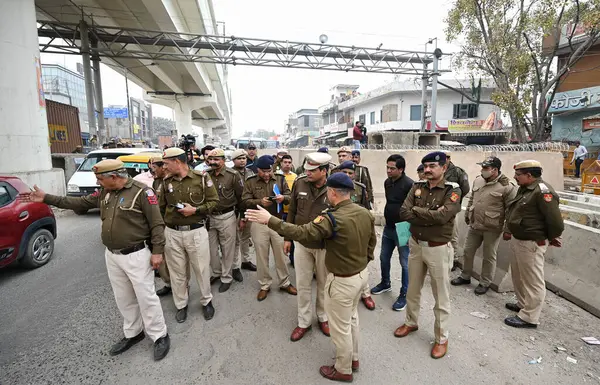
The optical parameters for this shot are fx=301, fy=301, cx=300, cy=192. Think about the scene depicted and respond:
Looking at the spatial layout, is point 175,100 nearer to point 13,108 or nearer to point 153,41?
point 153,41

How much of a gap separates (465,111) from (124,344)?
113ft

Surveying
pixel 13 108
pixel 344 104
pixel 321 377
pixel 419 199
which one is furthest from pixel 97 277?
pixel 344 104

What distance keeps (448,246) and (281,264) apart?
2.16 metres

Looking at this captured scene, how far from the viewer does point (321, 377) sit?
8.82 ft

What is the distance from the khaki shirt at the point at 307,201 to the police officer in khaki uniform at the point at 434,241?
0.90 meters

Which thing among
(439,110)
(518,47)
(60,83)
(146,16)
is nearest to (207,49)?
(146,16)

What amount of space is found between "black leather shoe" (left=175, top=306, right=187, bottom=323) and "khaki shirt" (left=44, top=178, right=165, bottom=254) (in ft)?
3.44

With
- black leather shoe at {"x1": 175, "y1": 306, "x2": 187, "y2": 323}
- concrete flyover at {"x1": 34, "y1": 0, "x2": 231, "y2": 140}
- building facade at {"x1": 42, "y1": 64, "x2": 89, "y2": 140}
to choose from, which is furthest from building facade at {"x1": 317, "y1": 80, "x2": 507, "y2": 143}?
building facade at {"x1": 42, "y1": 64, "x2": 89, "y2": 140}

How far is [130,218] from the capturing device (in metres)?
2.88

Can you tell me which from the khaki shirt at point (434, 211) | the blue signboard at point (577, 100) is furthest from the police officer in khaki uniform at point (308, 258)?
the blue signboard at point (577, 100)

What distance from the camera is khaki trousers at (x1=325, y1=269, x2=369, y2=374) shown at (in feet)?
8.15

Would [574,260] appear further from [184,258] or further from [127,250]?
[127,250]

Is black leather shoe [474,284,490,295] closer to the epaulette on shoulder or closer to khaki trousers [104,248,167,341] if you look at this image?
the epaulette on shoulder

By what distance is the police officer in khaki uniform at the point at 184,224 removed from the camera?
11.5 ft
